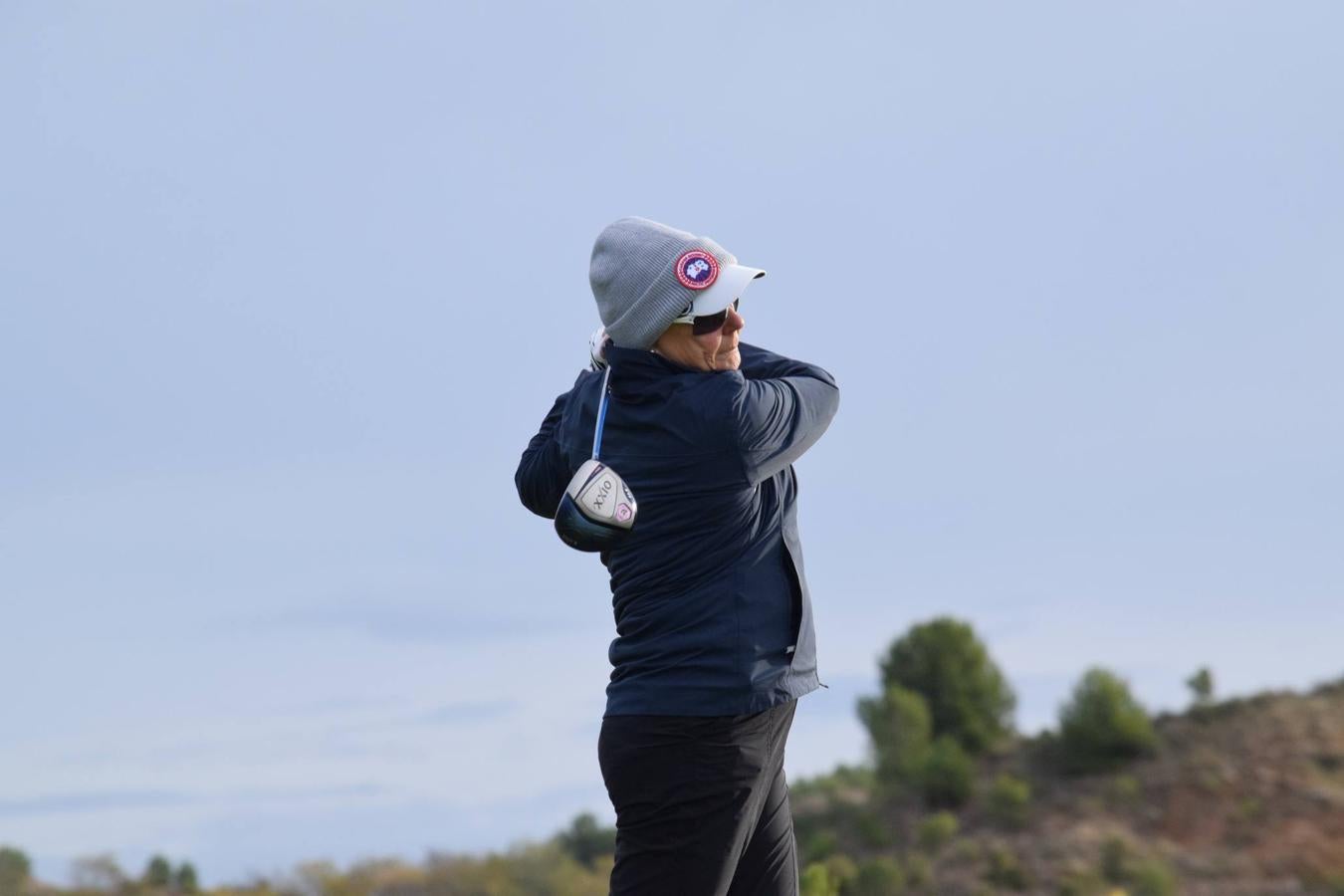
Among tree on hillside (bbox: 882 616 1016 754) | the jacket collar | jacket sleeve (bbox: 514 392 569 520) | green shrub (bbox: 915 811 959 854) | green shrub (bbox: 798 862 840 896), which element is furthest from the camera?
tree on hillside (bbox: 882 616 1016 754)

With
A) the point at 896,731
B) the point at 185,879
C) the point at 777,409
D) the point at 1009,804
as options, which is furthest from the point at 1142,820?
the point at 777,409

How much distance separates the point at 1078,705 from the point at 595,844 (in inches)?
246

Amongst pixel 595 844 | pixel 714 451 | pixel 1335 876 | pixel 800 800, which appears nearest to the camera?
pixel 714 451

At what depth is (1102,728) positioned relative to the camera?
20.0 metres

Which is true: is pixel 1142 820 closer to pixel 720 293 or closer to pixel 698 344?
pixel 698 344

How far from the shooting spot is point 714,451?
3.63 metres

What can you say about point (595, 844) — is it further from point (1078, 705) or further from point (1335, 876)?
point (1335, 876)

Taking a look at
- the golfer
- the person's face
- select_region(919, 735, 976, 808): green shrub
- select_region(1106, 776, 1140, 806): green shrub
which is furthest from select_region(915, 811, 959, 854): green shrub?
the person's face

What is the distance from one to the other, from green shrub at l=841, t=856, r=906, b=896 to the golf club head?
14.0 m

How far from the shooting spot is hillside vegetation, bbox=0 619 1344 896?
56.0 feet

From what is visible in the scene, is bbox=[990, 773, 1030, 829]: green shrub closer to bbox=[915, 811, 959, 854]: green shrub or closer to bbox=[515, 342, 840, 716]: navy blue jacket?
bbox=[915, 811, 959, 854]: green shrub

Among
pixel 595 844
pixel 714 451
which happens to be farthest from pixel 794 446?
pixel 595 844

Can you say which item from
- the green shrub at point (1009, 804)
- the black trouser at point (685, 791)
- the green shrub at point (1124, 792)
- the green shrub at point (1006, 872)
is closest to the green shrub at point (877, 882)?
the green shrub at point (1006, 872)

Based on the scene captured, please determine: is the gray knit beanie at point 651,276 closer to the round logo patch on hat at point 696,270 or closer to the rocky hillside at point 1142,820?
the round logo patch on hat at point 696,270
